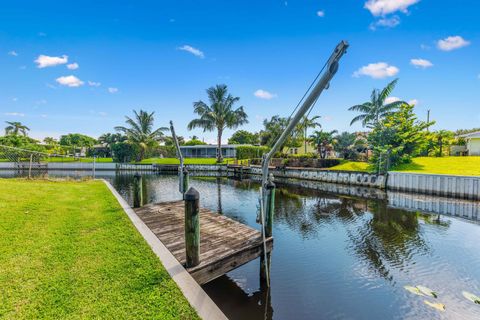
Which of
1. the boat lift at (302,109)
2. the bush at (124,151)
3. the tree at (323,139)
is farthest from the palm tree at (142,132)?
the boat lift at (302,109)

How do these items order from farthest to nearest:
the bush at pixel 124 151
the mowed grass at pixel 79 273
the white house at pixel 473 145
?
1. the bush at pixel 124 151
2. the white house at pixel 473 145
3. the mowed grass at pixel 79 273

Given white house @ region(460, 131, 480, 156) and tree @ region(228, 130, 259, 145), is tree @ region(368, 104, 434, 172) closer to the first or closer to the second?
white house @ region(460, 131, 480, 156)

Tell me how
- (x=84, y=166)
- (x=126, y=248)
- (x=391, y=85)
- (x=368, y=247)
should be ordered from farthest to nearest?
(x=84, y=166) → (x=391, y=85) → (x=368, y=247) → (x=126, y=248)

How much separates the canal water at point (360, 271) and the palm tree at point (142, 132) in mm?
38493

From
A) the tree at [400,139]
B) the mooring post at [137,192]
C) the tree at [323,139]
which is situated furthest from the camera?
the tree at [323,139]

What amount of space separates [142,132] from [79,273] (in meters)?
46.1

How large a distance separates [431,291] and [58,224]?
385 inches

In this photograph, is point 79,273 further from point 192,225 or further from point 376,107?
point 376,107

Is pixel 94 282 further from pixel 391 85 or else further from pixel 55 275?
pixel 391 85

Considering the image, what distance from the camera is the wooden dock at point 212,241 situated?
15.7 ft

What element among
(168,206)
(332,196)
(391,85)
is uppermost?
(391,85)

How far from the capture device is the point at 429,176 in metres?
18.4

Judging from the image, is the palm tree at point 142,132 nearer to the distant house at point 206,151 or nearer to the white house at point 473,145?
the distant house at point 206,151

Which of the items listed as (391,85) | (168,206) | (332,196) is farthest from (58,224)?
(391,85)
